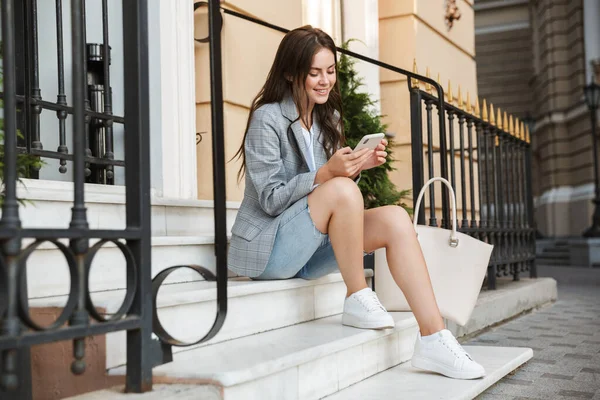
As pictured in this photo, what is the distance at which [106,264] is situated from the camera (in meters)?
2.17

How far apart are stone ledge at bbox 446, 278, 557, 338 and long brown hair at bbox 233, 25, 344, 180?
47.7 inches

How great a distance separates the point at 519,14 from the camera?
68.4 feet

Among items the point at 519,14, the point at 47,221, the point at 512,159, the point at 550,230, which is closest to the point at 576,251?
the point at 550,230

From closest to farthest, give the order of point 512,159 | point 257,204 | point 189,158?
1. point 257,204
2. point 189,158
3. point 512,159

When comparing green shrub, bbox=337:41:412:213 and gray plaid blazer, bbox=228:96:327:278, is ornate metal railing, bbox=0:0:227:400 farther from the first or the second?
green shrub, bbox=337:41:412:213

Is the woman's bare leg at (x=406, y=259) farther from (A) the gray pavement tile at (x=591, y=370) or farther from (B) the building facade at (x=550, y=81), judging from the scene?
(B) the building facade at (x=550, y=81)

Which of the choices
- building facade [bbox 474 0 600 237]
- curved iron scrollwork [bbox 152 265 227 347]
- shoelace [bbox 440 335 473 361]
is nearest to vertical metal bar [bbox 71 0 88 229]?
curved iron scrollwork [bbox 152 265 227 347]

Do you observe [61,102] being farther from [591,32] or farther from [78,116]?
[591,32]

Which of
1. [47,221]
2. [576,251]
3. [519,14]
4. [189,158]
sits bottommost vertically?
[576,251]

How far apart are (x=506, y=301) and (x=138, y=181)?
10.7ft

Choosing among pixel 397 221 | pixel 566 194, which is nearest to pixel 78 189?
pixel 397 221

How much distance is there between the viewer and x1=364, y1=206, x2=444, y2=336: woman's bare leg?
2.30 m

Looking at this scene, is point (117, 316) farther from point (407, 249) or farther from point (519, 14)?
point (519, 14)

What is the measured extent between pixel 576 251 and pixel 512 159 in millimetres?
8537
